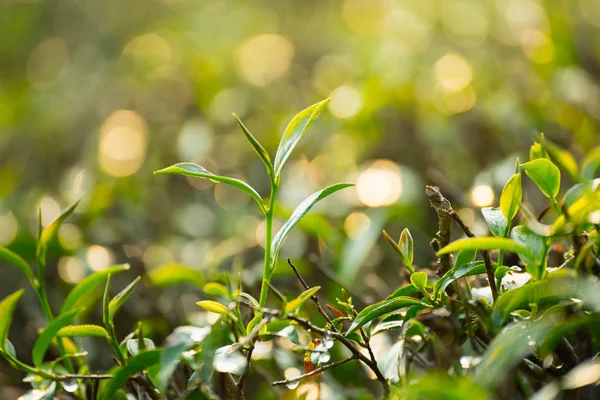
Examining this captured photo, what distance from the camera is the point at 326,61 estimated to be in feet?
6.97

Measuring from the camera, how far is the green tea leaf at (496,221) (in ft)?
1.83

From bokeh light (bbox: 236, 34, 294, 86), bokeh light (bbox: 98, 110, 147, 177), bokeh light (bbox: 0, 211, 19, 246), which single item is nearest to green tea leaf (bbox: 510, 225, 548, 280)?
bokeh light (bbox: 0, 211, 19, 246)

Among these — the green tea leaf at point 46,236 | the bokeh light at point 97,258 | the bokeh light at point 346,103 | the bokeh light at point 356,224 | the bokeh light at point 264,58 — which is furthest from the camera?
the bokeh light at point 264,58

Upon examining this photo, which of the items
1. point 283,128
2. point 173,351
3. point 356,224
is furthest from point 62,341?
point 283,128

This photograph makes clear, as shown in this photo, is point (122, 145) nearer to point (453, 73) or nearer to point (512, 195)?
point (453, 73)

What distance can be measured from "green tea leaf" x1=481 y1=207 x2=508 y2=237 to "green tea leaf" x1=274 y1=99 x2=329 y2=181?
0.19 metres

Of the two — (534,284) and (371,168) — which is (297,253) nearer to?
(371,168)

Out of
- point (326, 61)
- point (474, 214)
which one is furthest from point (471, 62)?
point (474, 214)

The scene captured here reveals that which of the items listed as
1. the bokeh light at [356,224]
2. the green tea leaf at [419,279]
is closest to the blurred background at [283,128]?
the bokeh light at [356,224]

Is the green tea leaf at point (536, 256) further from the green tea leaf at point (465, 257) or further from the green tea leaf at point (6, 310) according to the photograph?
the green tea leaf at point (6, 310)

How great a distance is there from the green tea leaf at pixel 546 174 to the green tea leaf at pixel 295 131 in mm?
209

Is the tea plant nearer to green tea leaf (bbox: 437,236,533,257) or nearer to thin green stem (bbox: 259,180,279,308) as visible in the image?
thin green stem (bbox: 259,180,279,308)

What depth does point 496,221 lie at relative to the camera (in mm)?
567

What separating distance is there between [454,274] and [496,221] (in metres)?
0.07
